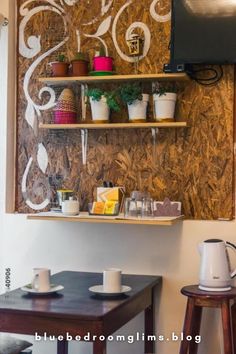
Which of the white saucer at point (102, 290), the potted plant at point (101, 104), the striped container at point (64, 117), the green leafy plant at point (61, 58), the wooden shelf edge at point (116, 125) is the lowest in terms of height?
the white saucer at point (102, 290)

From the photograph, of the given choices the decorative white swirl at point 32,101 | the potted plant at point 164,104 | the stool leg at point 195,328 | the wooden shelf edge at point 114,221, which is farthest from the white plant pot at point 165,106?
the stool leg at point 195,328

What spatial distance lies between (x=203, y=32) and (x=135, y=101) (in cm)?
51

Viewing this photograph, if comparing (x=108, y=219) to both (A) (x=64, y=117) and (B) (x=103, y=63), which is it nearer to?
(A) (x=64, y=117)

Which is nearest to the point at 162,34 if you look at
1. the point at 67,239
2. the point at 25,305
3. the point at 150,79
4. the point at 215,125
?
the point at 150,79

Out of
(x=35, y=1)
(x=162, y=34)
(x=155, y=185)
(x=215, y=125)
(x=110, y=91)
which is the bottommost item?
(x=155, y=185)

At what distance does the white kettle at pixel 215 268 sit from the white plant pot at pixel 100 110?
91cm

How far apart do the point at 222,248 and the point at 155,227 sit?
1.64ft

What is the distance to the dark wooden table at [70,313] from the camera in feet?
7.55

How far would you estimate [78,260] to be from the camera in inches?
133

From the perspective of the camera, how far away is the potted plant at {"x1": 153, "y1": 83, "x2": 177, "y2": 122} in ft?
10.2

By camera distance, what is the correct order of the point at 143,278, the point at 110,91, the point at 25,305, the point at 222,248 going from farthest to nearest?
the point at 110,91, the point at 143,278, the point at 222,248, the point at 25,305

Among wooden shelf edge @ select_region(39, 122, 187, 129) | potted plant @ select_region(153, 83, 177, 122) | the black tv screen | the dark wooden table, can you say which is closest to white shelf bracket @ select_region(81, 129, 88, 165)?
wooden shelf edge @ select_region(39, 122, 187, 129)

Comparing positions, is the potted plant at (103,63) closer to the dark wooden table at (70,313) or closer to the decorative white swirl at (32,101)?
the decorative white swirl at (32,101)

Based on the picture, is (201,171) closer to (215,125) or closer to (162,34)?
(215,125)
